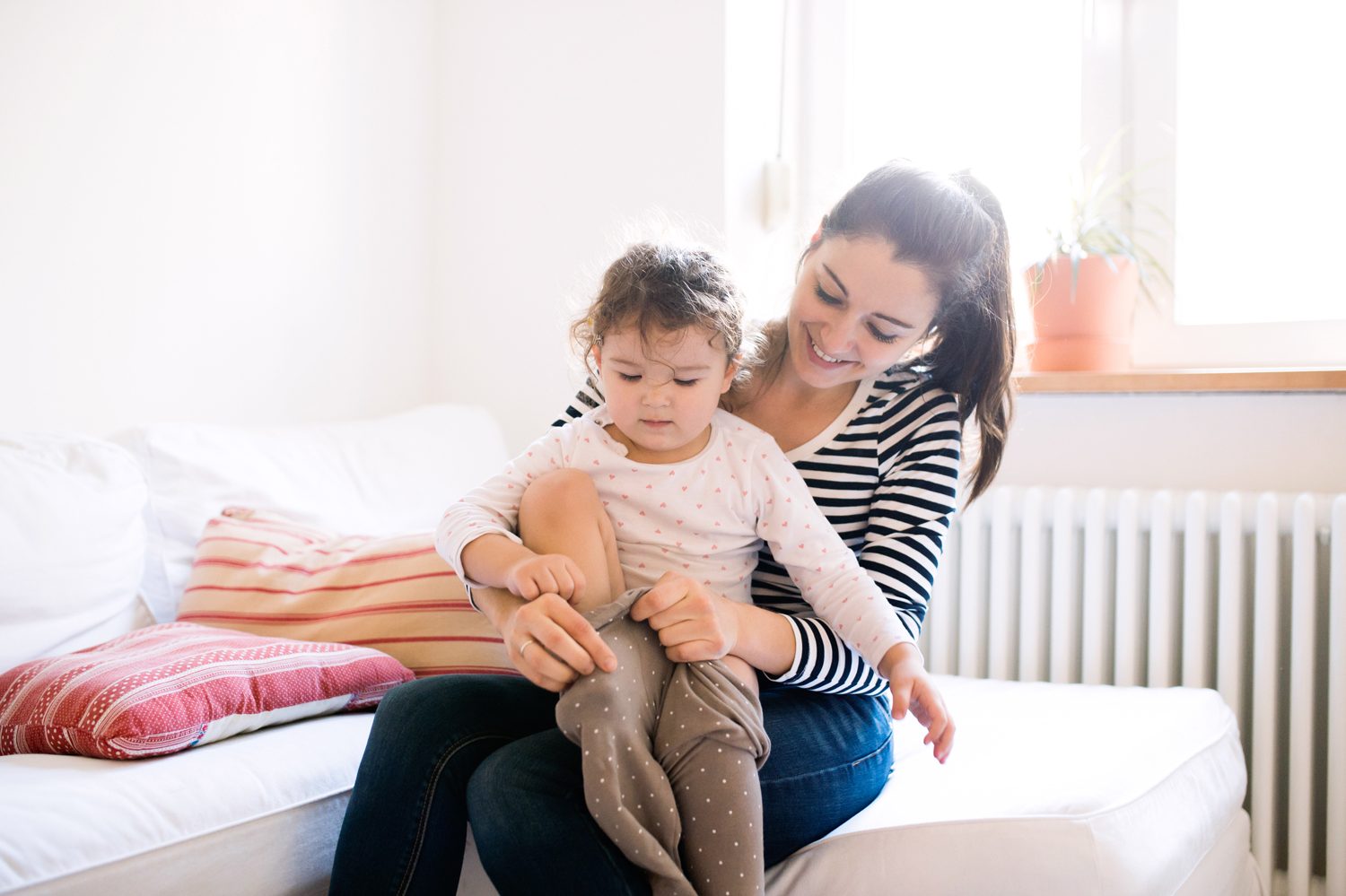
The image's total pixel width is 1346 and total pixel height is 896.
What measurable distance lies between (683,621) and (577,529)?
14cm

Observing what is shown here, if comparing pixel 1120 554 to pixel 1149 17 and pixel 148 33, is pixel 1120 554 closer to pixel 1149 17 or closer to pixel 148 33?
pixel 1149 17

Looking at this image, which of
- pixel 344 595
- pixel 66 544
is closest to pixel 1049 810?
pixel 344 595

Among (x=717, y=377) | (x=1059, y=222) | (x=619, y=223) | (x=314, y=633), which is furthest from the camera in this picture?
(x=619, y=223)

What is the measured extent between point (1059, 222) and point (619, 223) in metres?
0.84

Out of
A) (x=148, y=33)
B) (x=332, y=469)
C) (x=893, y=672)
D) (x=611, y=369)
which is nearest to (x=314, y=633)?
(x=332, y=469)

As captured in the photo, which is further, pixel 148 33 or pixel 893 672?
pixel 148 33

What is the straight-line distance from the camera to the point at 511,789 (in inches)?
34.3

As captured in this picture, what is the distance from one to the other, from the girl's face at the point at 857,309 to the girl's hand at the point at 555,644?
40cm

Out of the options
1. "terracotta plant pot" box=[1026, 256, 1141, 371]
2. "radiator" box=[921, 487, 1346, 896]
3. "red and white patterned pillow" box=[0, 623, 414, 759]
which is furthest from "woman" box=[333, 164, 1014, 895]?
"terracotta plant pot" box=[1026, 256, 1141, 371]

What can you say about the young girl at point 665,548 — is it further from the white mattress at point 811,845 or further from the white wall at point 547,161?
the white wall at point 547,161

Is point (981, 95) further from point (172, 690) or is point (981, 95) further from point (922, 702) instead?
point (172, 690)

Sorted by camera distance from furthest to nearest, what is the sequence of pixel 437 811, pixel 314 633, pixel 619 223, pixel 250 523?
pixel 619 223 < pixel 250 523 < pixel 314 633 < pixel 437 811

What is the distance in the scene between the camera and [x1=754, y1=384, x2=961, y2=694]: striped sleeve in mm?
1076

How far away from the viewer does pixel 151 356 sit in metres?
1.74
